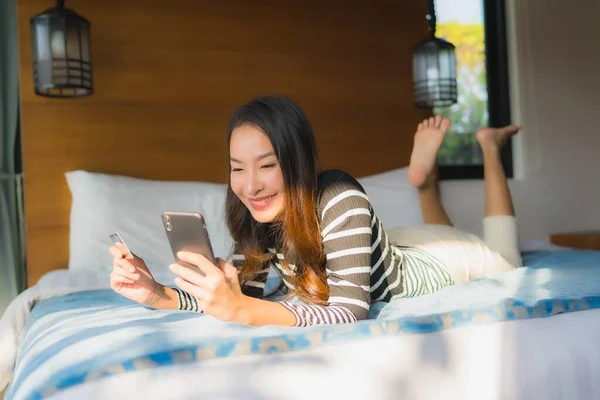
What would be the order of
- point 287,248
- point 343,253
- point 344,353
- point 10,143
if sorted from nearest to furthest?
point 344,353
point 343,253
point 287,248
point 10,143

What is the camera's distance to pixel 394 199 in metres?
2.67

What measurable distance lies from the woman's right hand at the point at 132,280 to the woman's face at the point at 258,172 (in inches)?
10.2

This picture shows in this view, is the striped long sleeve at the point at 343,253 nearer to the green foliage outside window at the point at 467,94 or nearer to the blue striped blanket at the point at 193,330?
the blue striped blanket at the point at 193,330

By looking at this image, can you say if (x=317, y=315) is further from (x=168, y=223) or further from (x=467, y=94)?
(x=467, y=94)

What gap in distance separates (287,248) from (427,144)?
114 centimetres

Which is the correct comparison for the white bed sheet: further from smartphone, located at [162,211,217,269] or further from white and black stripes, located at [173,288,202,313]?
white and black stripes, located at [173,288,202,313]

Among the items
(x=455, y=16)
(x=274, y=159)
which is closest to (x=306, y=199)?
(x=274, y=159)

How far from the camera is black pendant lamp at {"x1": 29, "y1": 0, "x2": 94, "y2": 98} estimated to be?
236 centimetres

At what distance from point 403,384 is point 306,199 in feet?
1.52

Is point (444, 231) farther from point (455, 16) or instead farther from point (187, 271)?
point (455, 16)

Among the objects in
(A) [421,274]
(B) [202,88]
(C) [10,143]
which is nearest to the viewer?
(A) [421,274]

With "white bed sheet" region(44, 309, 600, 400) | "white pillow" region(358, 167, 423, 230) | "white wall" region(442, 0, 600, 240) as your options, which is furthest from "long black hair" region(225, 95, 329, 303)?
"white wall" region(442, 0, 600, 240)

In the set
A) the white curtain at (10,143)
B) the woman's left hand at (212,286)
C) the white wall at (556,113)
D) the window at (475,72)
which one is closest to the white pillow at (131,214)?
the white curtain at (10,143)

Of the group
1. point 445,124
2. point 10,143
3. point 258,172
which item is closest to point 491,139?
point 445,124
